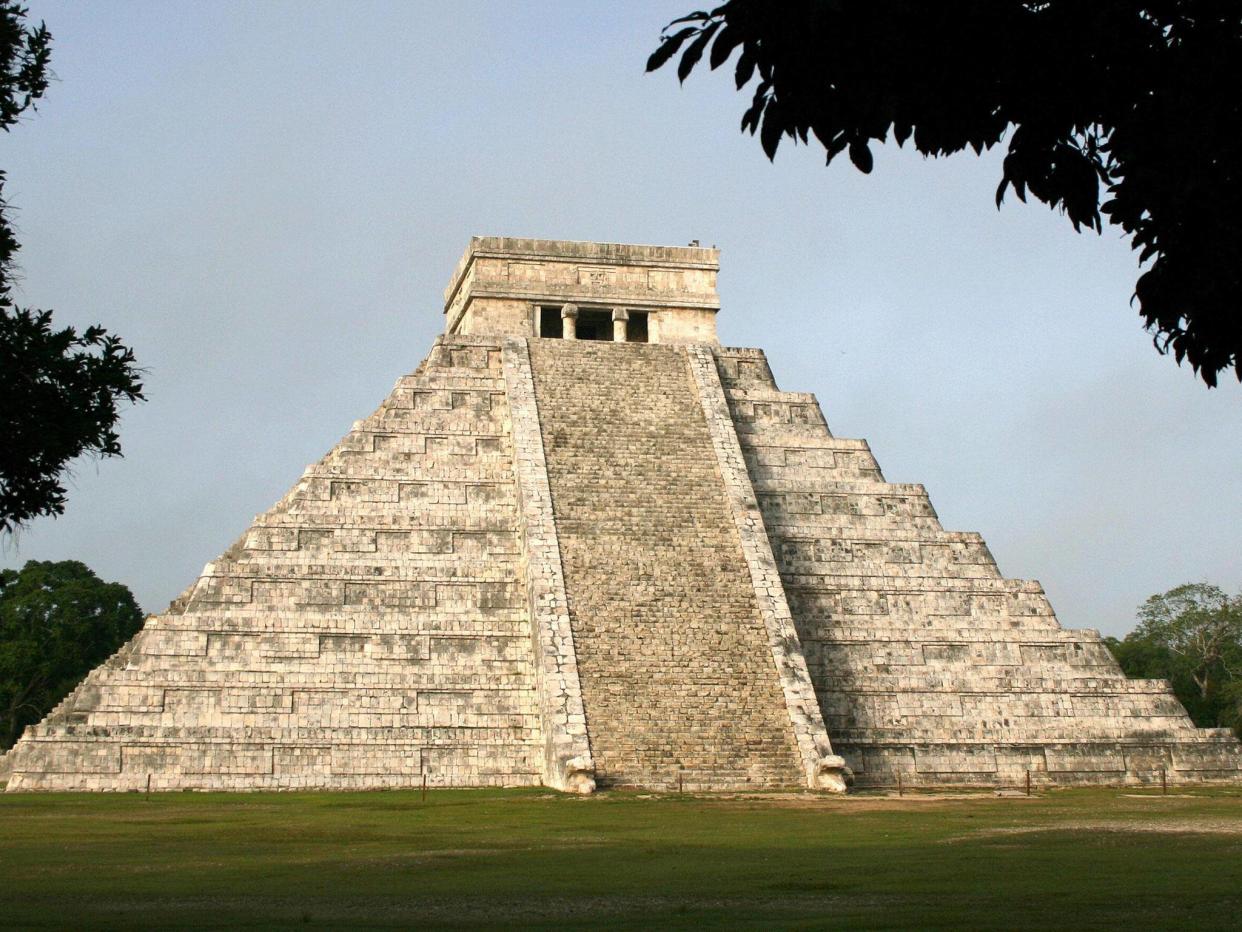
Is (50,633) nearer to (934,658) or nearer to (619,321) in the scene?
(619,321)

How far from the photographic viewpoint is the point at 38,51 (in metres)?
9.95

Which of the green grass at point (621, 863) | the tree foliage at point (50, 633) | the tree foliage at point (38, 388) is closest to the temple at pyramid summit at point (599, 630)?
the green grass at point (621, 863)

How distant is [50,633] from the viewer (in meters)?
47.9

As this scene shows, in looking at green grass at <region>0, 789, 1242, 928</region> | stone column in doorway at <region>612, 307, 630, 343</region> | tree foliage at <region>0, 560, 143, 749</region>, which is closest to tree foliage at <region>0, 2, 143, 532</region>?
green grass at <region>0, 789, 1242, 928</region>

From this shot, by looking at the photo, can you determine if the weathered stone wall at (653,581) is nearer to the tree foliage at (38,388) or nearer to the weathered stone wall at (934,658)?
the weathered stone wall at (934,658)

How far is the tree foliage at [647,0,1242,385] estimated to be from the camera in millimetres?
6164

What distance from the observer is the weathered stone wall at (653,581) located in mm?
23109

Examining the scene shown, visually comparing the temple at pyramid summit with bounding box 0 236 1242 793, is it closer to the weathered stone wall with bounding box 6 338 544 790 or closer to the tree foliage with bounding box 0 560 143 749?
the weathered stone wall with bounding box 6 338 544 790

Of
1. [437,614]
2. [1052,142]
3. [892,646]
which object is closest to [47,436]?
[1052,142]

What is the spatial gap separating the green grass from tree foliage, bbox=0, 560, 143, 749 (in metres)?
28.0

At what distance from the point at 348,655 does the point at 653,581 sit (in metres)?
5.11

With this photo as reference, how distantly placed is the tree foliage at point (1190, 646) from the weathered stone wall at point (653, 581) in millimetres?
28023

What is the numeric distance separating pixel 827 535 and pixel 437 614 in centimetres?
741

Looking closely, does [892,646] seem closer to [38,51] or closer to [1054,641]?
[1054,641]
